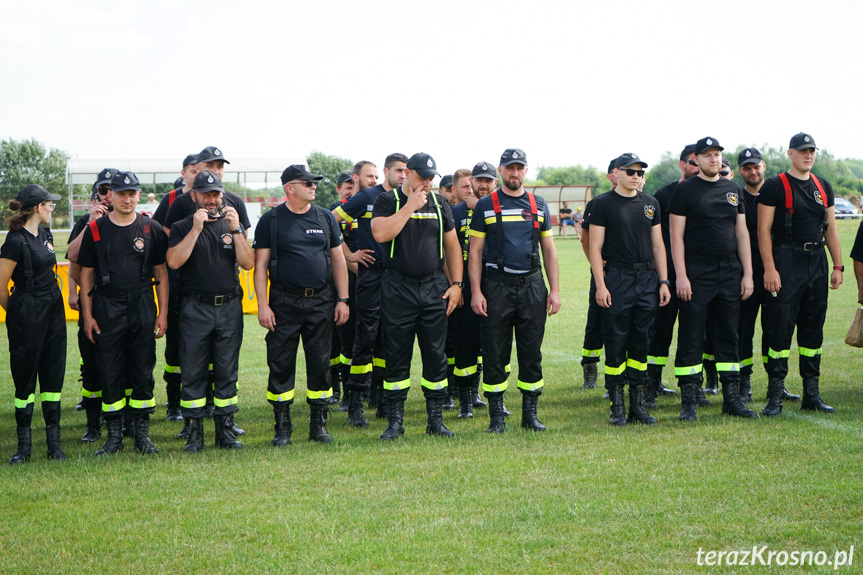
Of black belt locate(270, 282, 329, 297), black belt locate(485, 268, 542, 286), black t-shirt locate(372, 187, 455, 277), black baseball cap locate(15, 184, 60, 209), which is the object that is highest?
black baseball cap locate(15, 184, 60, 209)

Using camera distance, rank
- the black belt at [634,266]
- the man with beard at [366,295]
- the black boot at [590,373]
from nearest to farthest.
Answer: the black belt at [634,266], the man with beard at [366,295], the black boot at [590,373]

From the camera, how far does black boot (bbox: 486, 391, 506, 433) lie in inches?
289

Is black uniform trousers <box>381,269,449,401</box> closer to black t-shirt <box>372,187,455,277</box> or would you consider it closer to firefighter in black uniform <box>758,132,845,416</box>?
black t-shirt <box>372,187,455,277</box>

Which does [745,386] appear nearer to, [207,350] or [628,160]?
[628,160]

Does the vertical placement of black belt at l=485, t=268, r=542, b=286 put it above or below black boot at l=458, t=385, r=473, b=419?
above

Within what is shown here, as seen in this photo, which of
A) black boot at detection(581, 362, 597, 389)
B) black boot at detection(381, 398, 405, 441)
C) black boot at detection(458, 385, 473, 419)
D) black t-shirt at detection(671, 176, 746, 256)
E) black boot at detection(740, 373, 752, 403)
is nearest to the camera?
black boot at detection(381, 398, 405, 441)

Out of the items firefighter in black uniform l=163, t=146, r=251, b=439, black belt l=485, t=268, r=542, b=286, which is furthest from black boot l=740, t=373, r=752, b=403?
firefighter in black uniform l=163, t=146, r=251, b=439

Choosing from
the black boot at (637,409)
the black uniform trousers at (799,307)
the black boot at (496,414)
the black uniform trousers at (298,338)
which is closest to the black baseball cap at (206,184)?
the black uniform trousers at (298,338)

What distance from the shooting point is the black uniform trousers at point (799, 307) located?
7.70 m

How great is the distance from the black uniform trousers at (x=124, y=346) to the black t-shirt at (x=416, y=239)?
2090 millimetres

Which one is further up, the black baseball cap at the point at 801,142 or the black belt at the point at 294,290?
the black baseball cap at the point at 801,142

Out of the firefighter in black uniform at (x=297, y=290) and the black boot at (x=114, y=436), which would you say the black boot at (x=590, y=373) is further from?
the black boot at (x=114, y=436)

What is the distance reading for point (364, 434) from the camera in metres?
7.48

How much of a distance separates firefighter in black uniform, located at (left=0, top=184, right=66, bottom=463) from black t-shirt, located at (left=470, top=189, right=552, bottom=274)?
361cm
